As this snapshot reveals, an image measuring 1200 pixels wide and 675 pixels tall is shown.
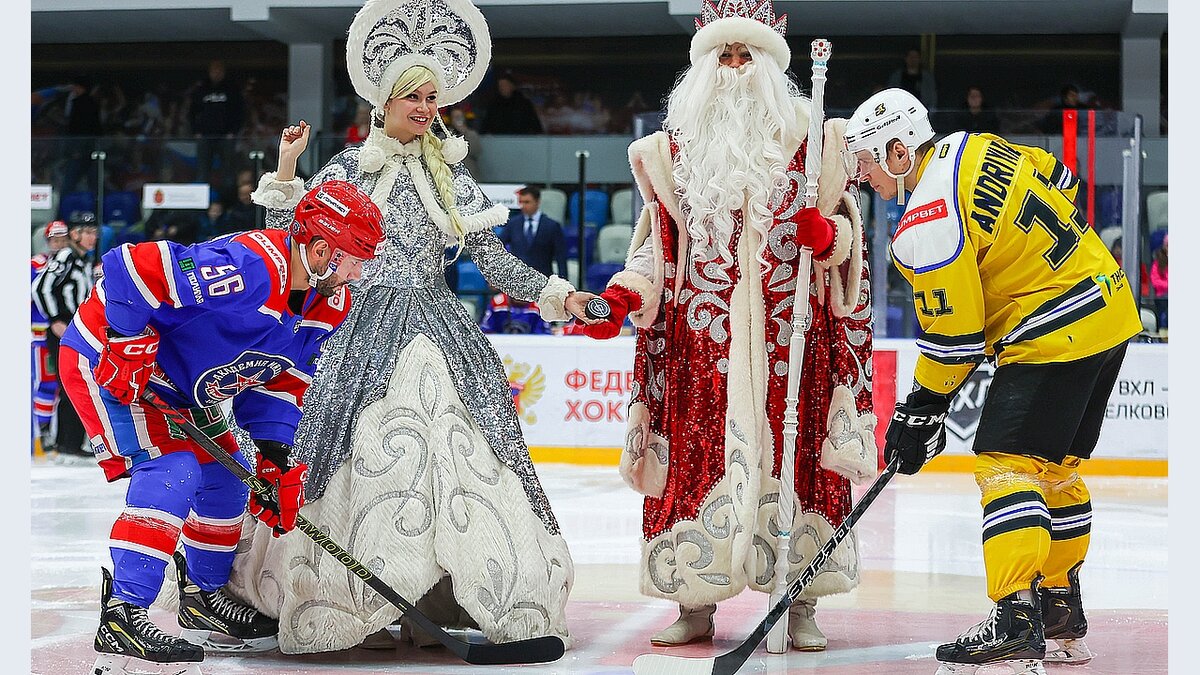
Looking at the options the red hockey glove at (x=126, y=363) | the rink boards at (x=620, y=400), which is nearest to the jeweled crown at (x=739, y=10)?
the red hockey glove at (x=126, y=363)

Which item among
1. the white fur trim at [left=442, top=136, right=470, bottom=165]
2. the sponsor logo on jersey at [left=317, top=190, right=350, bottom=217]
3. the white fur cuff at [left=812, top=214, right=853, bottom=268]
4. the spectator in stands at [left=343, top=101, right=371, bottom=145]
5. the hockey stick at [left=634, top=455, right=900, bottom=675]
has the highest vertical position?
the spectator in stands at [left=343, top=101, right=371, bottom=145]

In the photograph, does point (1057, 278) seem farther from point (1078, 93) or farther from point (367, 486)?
point (1078, 93)

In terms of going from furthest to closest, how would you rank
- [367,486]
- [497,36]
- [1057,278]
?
[497,36] < [367,486] < [1057,278]

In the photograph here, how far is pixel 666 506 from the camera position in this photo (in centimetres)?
359

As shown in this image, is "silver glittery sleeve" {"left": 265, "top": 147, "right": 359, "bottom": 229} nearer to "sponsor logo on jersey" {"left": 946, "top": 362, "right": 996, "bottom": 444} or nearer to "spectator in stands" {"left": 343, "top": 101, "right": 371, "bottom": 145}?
"sponsor logo on jersey" {"left": 946, "top": 362, "right": 996, "bottom": 444}

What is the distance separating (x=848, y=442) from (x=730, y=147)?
31.9 inches

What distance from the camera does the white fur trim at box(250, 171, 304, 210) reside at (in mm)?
3668

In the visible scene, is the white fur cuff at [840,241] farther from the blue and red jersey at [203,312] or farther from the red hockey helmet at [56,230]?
the red hockey helmet at [56,230]

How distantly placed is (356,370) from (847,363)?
1.27 metres

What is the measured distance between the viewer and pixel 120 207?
9625mm

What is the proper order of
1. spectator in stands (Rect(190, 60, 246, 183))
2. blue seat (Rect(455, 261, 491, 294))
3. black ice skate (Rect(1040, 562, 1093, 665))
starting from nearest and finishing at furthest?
black ice skate (Rect(1040, 562, 1093, 665)) → blue seat (Rect(455, 261, 491, 294)) → spectator in stands (Rect(190, 60, 246, 183))

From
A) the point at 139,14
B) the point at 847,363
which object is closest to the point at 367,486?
the point at 847,363

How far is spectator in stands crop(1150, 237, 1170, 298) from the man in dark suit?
12.0 ft

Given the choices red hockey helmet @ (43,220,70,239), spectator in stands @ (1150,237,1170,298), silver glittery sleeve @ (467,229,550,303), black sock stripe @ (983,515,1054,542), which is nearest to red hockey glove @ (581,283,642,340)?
silver glittery sleeve @ (467,229,550,303)
